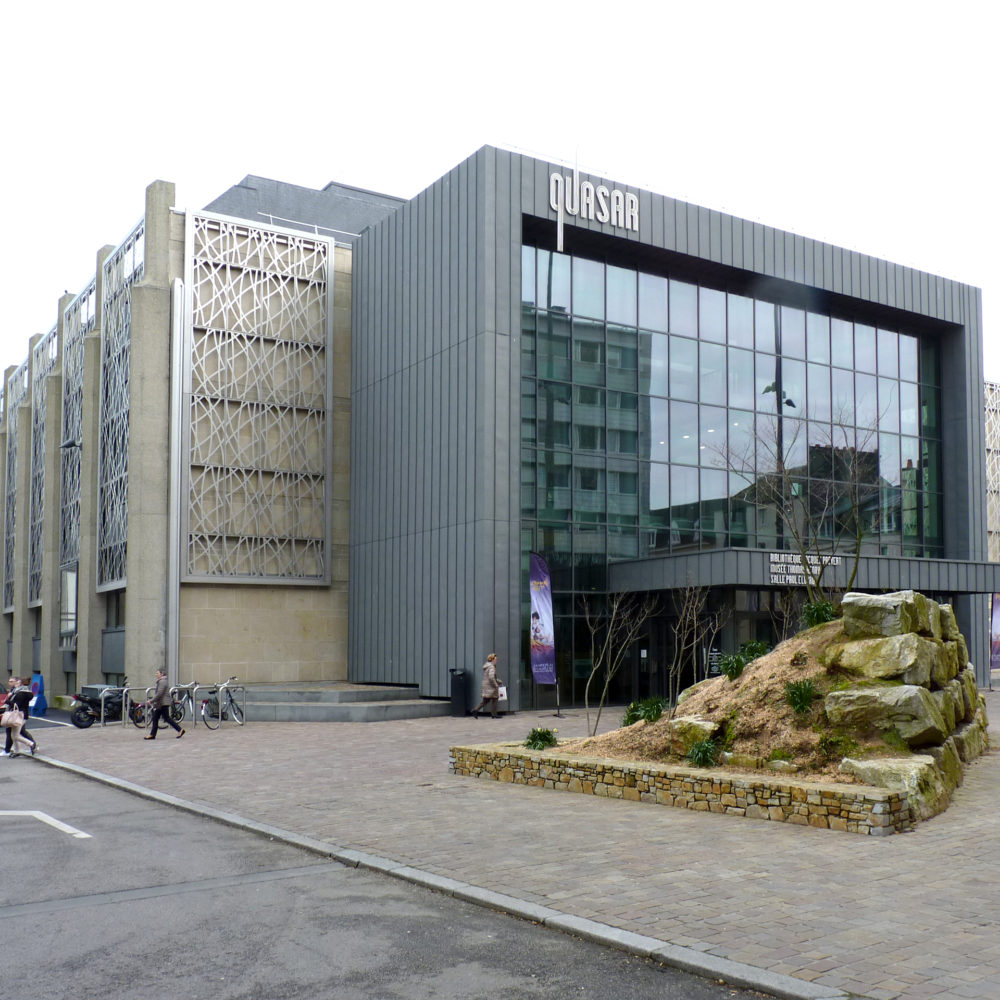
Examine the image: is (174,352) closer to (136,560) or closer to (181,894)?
(136,560)

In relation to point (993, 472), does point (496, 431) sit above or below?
below

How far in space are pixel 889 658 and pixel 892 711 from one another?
1.17m

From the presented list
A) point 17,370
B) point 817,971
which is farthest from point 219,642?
point 17,370

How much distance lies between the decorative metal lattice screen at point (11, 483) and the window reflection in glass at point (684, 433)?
37107 mm

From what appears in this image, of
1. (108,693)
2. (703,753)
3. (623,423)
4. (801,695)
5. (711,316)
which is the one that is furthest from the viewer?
(711,316)

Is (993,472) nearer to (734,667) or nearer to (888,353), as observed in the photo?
(888,353)

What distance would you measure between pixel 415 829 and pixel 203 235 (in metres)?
27.6

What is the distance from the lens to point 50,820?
12.9 m

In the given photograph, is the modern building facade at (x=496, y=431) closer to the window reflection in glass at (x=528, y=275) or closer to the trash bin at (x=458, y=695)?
the window reflection in glass at (x=528, y=275)

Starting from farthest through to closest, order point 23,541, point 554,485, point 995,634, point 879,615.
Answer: point 23,541 < point 995,634 < point 554,485 < point 879,615

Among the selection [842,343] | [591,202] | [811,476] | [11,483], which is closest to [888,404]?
[842,343]

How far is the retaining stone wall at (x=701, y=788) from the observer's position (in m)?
11.1

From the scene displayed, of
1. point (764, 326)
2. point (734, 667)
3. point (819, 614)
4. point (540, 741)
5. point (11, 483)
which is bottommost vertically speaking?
point (540, 741)

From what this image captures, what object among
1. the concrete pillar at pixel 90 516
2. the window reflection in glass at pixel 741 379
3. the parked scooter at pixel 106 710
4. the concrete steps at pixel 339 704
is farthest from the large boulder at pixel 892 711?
the concrete pillar at pixel 90 516
